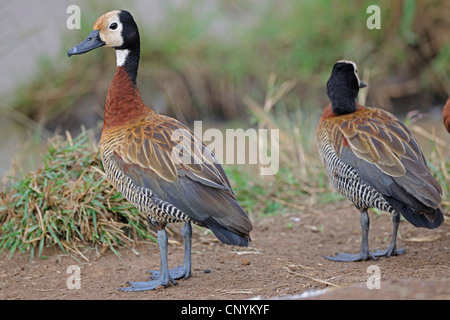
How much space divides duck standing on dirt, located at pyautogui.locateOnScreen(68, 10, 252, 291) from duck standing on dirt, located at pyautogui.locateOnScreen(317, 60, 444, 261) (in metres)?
0.99

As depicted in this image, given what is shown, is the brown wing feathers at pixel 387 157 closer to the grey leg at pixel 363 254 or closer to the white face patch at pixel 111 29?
the grey leg at pixel 363 254

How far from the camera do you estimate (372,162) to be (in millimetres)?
4680

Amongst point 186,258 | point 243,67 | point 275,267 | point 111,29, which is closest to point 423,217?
point 275,267

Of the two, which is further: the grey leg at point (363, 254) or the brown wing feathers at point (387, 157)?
the grey leg at point (363, 254)

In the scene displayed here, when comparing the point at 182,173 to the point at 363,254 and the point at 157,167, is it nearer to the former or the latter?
the point at 157,167

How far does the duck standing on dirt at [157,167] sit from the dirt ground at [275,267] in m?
0.27

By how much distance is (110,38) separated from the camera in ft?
15.6

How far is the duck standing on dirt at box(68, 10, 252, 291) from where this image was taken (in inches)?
164

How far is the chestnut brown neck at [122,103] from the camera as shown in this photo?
470cm

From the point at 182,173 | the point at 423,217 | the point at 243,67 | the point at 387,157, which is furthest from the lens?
the point at 243,67

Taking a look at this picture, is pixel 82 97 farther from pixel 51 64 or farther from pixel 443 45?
pixel 443 45

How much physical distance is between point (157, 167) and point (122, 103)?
676 mm

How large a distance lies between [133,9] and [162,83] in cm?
126

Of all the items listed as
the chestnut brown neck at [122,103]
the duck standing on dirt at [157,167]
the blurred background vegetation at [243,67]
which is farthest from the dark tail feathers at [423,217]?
the blurred background vegetation at [243,67]
